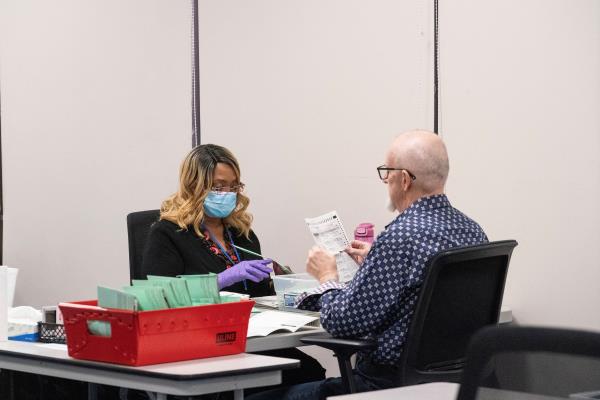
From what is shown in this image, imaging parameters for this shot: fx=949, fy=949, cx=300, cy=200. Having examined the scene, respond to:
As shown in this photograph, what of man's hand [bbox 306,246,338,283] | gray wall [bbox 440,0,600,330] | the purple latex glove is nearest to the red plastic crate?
man's hand [bbox 306,246,338,283]

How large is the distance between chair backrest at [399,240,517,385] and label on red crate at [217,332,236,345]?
1.51 feet

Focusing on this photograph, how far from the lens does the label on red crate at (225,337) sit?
2.53 metres

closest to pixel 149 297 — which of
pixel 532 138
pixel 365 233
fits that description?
pixel 365 233

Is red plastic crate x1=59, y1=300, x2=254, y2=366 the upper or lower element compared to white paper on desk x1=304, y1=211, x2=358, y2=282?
lower

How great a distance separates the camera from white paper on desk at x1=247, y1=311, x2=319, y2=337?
2.83 meters

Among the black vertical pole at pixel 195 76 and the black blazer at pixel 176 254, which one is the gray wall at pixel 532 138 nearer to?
the black blazer at pixel 176 254

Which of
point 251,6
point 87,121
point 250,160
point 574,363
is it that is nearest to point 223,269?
point 250,160

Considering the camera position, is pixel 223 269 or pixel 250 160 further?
pixel 250 160

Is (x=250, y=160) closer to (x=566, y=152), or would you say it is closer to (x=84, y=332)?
(x=566, y=152)

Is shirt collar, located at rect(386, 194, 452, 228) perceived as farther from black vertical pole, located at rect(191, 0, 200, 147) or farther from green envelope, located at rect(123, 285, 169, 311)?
black vertical pole, located at rect(191, 0, 200, 147)

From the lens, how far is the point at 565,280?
3674 mm

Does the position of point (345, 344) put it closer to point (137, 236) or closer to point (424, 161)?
point (424, 161)

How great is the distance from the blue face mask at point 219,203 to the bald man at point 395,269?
0.81 m

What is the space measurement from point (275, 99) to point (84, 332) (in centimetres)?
244
